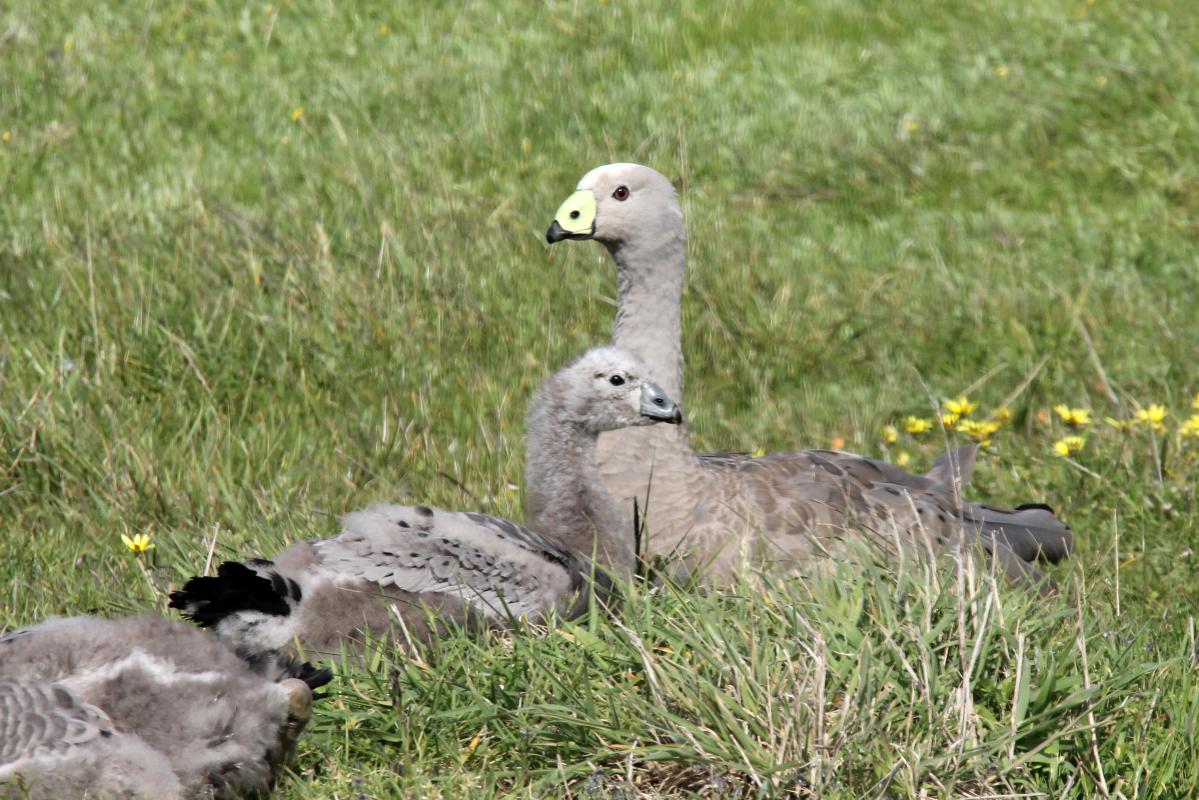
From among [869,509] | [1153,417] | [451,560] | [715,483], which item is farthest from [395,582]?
[1153,417]

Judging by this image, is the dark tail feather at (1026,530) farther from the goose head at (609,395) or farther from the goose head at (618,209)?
the goose head at (618,209)

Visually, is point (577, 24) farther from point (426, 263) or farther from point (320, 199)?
point (426, 263)

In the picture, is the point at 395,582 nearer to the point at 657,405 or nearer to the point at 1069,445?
the point at 657,405

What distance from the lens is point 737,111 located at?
1015 cm

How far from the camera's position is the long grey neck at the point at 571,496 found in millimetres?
4820

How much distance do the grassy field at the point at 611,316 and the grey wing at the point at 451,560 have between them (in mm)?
259

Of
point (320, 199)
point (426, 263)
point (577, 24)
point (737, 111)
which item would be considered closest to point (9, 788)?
point (426, 263)

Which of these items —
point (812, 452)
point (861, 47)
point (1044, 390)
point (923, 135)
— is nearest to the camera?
point (812, 452)

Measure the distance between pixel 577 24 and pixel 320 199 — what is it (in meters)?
3.54

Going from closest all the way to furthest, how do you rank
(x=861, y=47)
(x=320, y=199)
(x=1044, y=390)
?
1. (x=1044, y=390)
2. (x=320, y=199)
3. (x=861, y=47)

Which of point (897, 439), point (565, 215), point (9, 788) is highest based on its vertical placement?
point (565, 215)

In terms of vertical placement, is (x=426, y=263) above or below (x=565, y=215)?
below

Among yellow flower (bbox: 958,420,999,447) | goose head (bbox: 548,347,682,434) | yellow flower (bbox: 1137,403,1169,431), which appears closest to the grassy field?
yellow flower (bbox: 1137,403,1169,431)

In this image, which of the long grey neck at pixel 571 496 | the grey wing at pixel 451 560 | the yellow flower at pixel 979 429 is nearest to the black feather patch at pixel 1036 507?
the yellow flower at pixel 979 429
